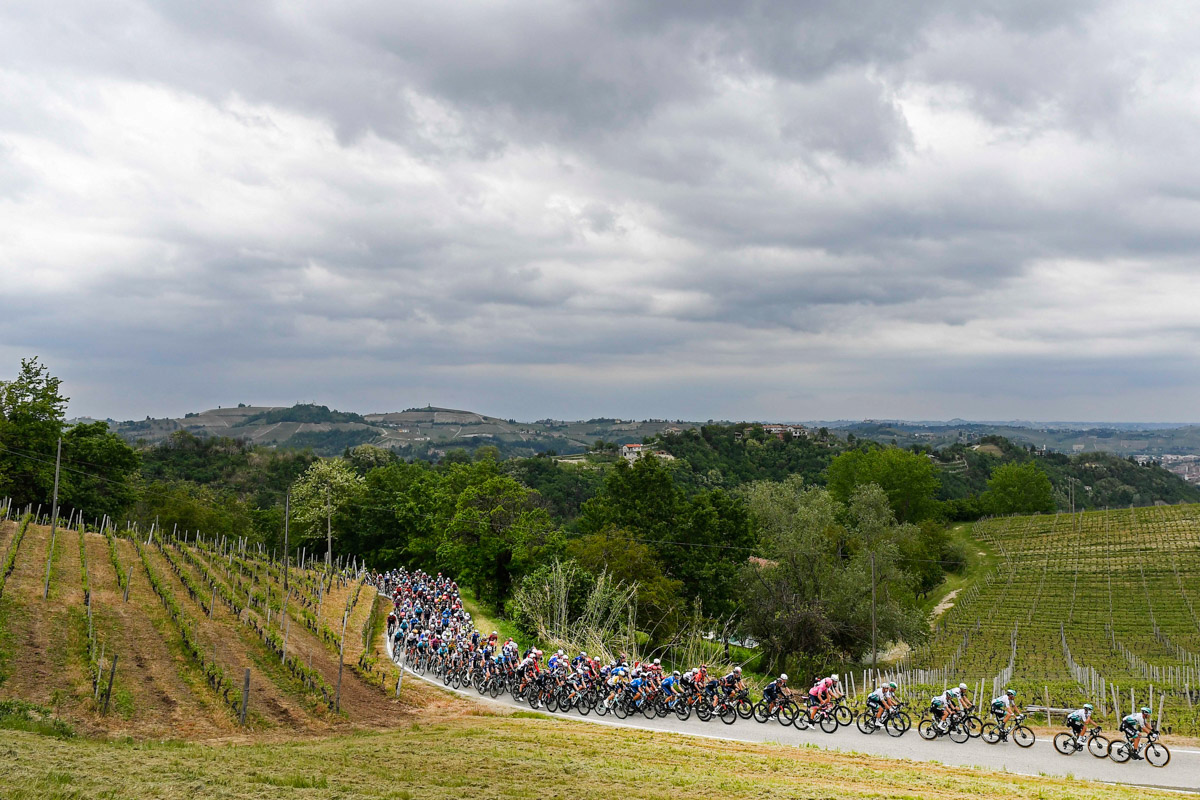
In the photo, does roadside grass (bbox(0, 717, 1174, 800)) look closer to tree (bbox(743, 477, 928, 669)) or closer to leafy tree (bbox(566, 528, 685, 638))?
tree (bbox(743, 477, 928, 669))

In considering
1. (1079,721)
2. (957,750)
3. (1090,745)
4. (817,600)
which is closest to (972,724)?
(957,750)

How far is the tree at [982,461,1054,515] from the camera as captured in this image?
122812 mm

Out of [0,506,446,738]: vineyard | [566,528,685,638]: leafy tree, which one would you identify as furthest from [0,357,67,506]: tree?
[566,528,685,638]: leafy tree

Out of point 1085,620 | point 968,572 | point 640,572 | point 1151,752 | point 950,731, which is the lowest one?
point 968,572

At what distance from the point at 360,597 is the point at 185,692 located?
24822mm

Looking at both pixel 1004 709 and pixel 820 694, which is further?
pixel 820 694

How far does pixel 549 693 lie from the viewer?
84.2 feet

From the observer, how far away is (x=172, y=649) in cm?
2423

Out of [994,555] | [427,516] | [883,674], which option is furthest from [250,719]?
[994,555]

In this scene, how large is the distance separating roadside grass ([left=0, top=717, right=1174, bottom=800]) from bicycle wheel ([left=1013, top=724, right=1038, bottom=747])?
4037mm

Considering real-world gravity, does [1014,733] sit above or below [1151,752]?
below

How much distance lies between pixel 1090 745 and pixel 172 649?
2621 centimetres

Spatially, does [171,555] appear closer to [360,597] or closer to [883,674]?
[360,597]

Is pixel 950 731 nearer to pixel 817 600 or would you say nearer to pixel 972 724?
pixel 972 724
